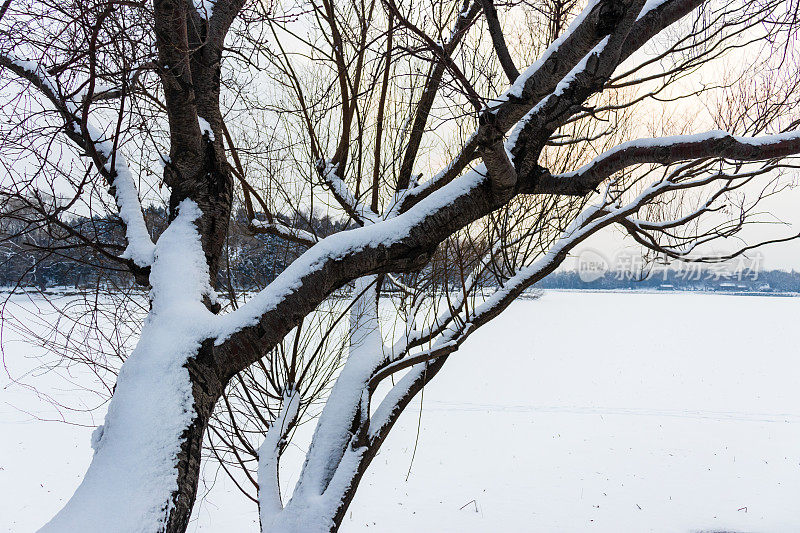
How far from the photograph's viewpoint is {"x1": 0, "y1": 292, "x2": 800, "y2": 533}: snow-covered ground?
20.1 feet

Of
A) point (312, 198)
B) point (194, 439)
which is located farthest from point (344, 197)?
point (194, 439)

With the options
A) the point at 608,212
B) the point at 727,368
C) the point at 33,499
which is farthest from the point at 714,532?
the point at 727,368

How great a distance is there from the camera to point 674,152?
5.88ft

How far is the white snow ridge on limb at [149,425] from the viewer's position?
128cm

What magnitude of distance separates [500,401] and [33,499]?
9.05 m

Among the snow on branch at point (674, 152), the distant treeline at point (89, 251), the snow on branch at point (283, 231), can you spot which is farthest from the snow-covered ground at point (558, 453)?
the snow on branch at point (674, 152)

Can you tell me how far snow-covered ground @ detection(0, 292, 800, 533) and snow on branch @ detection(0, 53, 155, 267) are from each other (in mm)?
4285

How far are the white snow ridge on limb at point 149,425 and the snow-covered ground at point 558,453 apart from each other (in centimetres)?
444

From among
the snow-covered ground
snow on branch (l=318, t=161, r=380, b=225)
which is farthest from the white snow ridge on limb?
the snow-covered ground

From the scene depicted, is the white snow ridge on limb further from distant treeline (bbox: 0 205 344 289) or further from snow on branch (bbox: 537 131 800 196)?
snow on branch (bbox: 537 131 800 196)

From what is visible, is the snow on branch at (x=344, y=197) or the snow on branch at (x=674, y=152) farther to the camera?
the snow on branch at (x=344, y=197)

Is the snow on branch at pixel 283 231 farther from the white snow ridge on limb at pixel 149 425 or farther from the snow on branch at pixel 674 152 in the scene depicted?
the snow on branch at pixel 674 152

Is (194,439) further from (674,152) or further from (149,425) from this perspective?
(674,152)

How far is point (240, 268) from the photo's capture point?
11.8 ft
